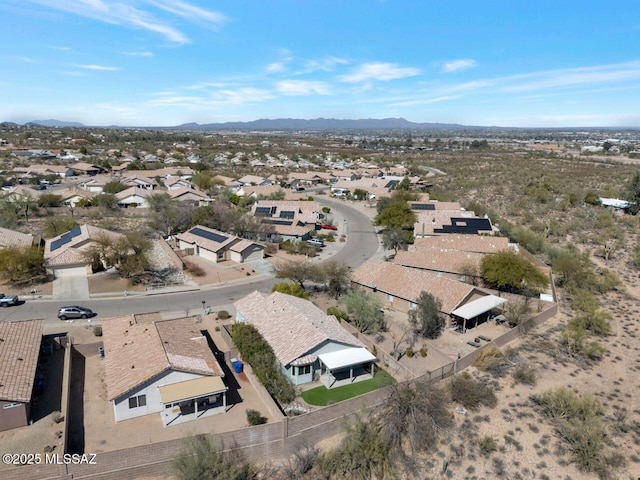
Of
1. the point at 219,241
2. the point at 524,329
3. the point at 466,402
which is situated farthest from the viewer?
the point at 219,241

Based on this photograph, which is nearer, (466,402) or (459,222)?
(466,402)

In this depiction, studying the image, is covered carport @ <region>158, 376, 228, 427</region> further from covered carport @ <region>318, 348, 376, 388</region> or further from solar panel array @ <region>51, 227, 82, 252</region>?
solar panel array @ <region>51, 227, 82, 252</region>

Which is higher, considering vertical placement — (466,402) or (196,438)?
(196,438)

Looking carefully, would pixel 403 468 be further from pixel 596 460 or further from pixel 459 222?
pixel 459 222

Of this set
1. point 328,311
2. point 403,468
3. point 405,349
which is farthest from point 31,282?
point 403,468

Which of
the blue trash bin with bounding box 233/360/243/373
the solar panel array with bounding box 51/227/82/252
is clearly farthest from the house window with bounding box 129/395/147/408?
the solar panel array with bounding box 51/227/82/252

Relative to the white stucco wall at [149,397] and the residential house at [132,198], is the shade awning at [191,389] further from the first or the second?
the residential house at [132,198]

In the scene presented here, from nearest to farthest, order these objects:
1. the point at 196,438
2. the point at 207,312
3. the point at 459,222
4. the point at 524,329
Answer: the point at 196,438 < the point at 524,329 < the point at 207,312 < the point at 459,222
